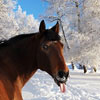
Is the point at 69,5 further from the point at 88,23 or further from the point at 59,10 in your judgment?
the point at 88,23

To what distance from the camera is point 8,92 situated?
85.3 inches

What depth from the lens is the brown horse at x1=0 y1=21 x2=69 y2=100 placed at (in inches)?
88.9

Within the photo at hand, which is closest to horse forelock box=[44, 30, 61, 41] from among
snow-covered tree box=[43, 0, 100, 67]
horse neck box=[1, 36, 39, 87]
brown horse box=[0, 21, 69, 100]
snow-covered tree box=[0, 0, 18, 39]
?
brown horse box=[0, 21, 69, 100]

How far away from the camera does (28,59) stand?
256cm

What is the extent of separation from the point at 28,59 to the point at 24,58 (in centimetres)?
6

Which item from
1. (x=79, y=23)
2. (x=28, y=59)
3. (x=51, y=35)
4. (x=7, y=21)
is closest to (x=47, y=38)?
(x=51, y=35)

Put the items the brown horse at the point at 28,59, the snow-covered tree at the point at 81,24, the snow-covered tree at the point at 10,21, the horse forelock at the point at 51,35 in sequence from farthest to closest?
the snow-covered tree at the point at 10,21 → the snow-covered tree at the point at 81,24 → the horse forelock at the point at 51,35 → the brown horse at the point at 28,59

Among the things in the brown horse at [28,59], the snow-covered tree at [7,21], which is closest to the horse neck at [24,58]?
the brown horse at [28,59]

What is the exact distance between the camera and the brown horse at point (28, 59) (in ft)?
7.41

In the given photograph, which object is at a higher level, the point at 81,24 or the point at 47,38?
the point at 47,38

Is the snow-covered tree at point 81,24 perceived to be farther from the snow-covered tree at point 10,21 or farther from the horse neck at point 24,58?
→ the horse neck at point 24,58

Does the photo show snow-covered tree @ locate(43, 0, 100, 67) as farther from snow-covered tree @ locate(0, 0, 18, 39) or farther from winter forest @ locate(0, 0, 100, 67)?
snow-covered tree @ locate(0, 0, 18, 39)

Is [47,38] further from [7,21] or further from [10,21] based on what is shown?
[10,21]

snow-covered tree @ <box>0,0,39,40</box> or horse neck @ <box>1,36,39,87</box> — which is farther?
snow-covered tree @ <box>0,0,39,40</box>
